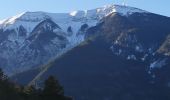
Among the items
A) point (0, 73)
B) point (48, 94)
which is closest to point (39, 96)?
point (48, 94)

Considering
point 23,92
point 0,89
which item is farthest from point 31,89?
point 0,89

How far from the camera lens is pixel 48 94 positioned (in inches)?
3691

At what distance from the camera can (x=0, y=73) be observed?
9838 centimetres

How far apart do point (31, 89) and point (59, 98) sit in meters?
6.58

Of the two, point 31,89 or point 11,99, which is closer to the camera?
point 11,99

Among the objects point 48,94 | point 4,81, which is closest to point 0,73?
point 4,81

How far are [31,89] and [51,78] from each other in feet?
19.8

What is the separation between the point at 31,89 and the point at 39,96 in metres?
4.59

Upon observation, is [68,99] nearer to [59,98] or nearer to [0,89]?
[59,98]

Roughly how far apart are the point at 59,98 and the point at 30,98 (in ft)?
12.6

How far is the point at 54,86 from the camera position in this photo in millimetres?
93438

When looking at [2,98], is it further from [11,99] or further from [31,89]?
→ [31,89]

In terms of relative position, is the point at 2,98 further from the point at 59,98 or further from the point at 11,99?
the point at 59,98

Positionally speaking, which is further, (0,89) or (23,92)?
(23,92)
